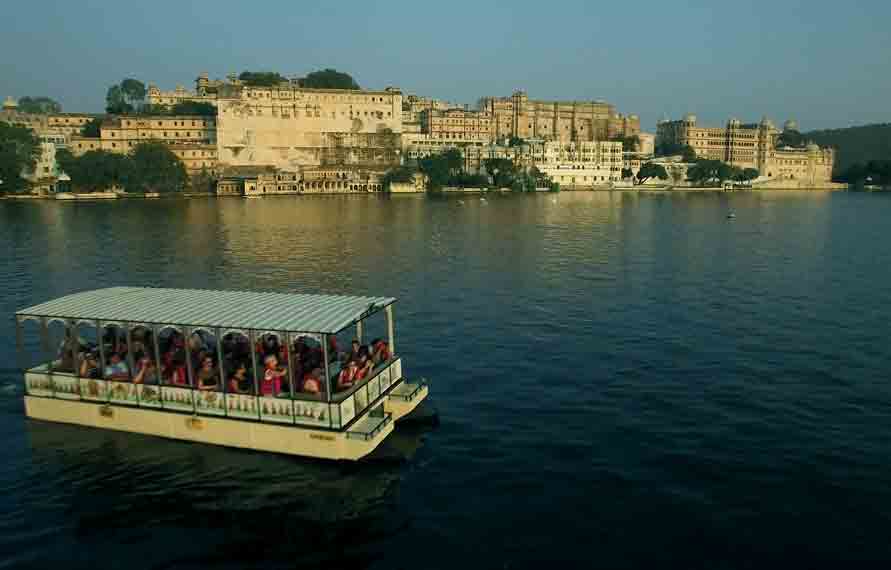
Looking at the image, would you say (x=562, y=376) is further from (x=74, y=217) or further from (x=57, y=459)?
(x=74, y=217)

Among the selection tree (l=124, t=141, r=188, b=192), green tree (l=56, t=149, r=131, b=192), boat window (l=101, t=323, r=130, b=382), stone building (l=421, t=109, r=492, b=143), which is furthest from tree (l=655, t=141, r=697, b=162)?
boat window (l=101, t=323, r=130, b=382)

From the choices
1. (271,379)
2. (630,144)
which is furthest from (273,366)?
(630,144)

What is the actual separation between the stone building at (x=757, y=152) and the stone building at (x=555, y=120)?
50.3 feet

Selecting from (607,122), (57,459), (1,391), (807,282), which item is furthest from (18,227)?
(607,122)

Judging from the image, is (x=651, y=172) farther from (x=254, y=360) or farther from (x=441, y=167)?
(x=254, y=360)

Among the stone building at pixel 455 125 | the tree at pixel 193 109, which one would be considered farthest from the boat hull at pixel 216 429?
the stone building at pixel 455 125

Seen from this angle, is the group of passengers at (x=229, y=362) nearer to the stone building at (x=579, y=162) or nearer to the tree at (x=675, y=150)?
the stone building at (x=579, y=162)

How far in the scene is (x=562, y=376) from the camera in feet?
56.6

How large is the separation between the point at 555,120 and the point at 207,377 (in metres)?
160

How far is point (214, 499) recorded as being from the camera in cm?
1097

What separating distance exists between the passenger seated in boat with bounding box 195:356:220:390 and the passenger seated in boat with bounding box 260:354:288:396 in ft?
3.25

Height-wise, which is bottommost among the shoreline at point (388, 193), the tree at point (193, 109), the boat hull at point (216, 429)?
the boat hull at point (216, 429)

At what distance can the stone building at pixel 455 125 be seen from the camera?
13988 cm

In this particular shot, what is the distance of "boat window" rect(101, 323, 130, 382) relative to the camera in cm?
1299
